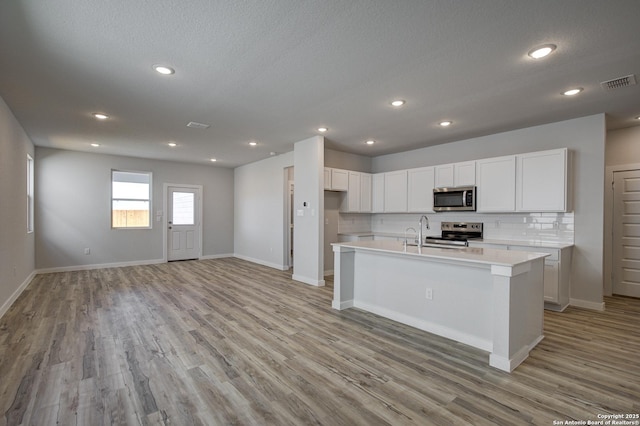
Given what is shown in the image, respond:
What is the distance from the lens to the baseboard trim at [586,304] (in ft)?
13.6

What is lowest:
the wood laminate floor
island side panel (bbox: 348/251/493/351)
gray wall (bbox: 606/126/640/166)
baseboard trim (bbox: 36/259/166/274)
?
the wood laminate floor

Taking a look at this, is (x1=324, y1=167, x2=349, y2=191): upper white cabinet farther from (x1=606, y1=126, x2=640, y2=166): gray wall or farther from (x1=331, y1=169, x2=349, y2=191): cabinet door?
(x1=606, y1=126, x2=640, y2=166): gray wall

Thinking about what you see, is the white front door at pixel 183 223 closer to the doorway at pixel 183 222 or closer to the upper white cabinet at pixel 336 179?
the doorway at pixel 183 222

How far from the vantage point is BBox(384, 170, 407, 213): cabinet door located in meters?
6.18

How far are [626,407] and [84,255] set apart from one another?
29.2ft

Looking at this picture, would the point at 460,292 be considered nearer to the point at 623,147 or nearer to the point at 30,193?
the point at 623,147

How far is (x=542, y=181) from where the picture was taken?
4.36m

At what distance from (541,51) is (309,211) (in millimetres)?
3886

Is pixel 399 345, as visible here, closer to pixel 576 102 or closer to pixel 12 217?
pixel 576 102


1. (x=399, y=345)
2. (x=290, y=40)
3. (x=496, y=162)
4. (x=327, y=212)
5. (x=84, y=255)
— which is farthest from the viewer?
(x=84, y=255)

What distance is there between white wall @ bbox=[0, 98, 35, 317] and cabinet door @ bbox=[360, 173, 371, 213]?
5.58 meters

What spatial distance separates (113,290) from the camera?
16.7 feet

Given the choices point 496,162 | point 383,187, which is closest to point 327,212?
point 383,187

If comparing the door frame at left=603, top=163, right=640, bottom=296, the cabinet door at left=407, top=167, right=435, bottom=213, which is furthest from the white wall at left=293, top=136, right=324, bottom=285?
the door frame at left=603, top=163, right=640, bottom=296
